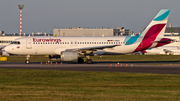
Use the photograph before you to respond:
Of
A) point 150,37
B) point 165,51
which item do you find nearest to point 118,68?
point 150,37

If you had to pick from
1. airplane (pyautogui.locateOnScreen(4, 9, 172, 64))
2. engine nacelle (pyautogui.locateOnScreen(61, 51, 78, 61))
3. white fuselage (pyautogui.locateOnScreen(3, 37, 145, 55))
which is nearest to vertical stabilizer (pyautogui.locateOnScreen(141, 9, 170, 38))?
airplane (pyautogui.locateOnScreen(4, 9, 172, 64))

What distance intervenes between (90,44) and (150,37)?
31.6 feet

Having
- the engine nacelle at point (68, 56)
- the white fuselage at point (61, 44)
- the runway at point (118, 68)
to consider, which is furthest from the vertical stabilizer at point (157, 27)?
the engine nacelle at point (68, 56)

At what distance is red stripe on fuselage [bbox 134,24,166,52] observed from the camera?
45.2 m

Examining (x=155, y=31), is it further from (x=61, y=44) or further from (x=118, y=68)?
(x=61, y=44)

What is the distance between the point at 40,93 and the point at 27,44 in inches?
1106

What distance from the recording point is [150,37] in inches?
1800

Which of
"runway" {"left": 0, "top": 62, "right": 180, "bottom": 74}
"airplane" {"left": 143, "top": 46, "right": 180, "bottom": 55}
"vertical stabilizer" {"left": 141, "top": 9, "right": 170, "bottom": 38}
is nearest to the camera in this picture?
"runway" {"left": 0, "top": 62, "right": 180, "bottom": 74}

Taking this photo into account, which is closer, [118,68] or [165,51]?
[118,68]

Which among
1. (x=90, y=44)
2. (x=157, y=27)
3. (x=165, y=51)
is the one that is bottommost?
(x=165, y=51)

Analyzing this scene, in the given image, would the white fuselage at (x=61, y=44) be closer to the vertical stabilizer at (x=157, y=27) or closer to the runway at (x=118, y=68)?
the vertical stabilizer at (x=157, y=27)

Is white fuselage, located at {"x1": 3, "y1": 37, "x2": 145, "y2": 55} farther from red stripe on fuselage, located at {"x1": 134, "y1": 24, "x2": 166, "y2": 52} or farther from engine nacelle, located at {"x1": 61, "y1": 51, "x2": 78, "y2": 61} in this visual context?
engine nacelle, located at {"x1": 61, "y1": 51, "x2": 78, "y2": 61}

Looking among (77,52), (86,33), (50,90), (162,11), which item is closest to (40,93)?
(50,90)

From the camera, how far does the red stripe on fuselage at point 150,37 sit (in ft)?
148
